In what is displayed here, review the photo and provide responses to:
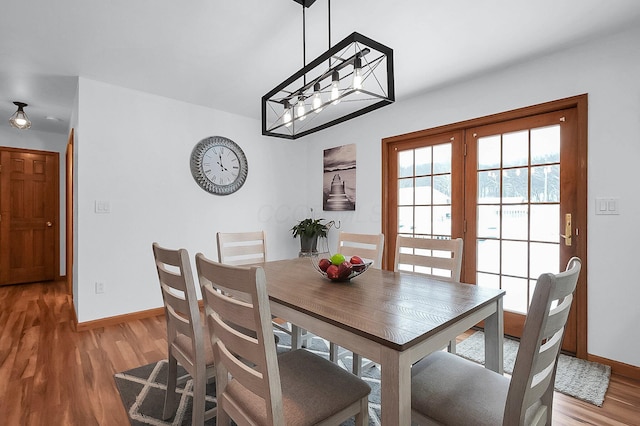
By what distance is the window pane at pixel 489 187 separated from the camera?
2852 mm

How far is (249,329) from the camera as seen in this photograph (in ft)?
3.30

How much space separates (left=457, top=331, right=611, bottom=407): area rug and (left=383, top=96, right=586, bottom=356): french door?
0.53 feet

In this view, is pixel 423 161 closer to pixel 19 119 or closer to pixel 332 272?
pixel 332 272

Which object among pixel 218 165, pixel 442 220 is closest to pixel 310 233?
pixel 218 165

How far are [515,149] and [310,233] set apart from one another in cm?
248

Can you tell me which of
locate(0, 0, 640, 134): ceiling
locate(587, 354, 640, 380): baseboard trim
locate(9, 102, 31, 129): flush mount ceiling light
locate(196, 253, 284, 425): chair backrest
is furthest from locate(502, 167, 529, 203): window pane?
locate(9, 102, 31, 129): flush mount ceiling light

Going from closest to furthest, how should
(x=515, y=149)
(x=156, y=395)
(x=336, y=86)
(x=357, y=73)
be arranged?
1. (x=357, y=73)
2. (x=336, y=86)
3. (x=156, y=395)
4. (x=515, y=149)

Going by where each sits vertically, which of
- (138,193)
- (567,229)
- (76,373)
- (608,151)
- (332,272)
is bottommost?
(76,373)

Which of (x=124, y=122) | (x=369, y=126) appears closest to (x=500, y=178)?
(x=369, y=126)

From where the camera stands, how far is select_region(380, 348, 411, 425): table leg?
2.98ft

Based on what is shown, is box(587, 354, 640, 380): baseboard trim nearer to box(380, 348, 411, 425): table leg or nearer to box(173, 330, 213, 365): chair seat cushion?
box(380, 348, 411, 425): table leg

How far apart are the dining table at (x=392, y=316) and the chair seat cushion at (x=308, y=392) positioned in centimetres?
19

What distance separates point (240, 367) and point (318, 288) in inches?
23.4

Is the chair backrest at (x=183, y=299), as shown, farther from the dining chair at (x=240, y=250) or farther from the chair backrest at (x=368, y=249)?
the chair backrest at (x=368, y=249)
